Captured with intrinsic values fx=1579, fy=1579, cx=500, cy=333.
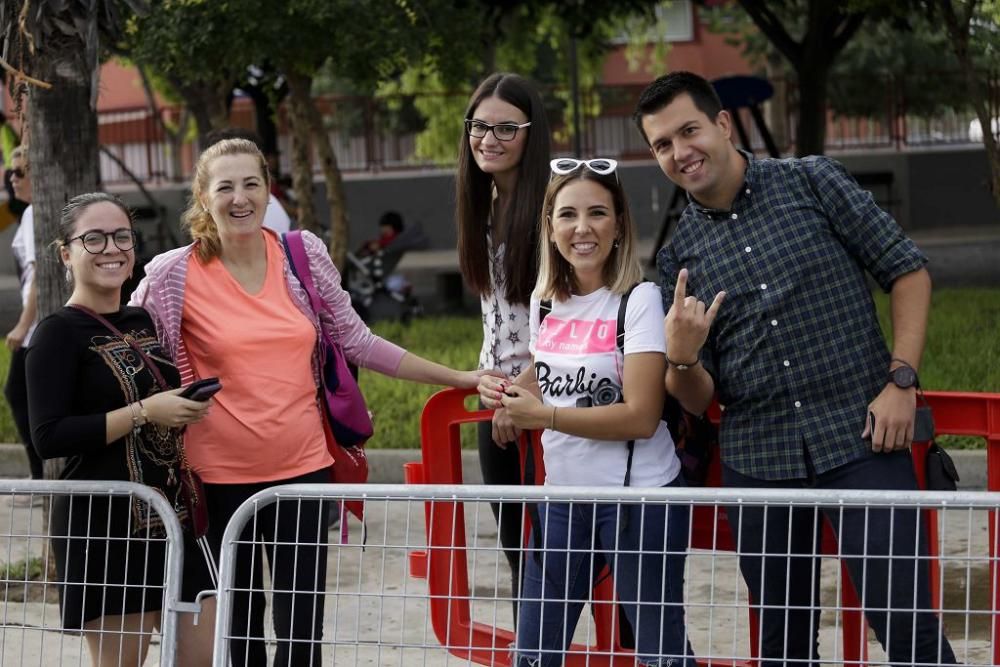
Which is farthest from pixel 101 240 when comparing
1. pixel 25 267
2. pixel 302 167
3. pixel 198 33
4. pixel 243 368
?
pixel 302 167

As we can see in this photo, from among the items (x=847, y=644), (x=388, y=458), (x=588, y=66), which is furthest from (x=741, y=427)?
(x=588, y=66)

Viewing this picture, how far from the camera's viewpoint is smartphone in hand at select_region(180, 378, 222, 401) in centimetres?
402

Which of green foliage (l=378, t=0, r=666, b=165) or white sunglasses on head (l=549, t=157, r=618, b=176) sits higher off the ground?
green foliage (l=378, t=0, r=666, b=165)

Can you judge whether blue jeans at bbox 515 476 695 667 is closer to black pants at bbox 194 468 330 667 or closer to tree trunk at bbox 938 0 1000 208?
black pants at bbox 194 468 330 667

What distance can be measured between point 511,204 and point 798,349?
106cm

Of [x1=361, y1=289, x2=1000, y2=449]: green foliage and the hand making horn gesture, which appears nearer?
the hand making horn gesture

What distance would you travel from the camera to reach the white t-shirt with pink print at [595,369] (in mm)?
4020

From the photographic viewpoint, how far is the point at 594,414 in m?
3.97

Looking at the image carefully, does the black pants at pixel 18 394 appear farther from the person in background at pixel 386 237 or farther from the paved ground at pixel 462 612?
the person in background at pixel 386 237

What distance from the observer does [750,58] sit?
31094mm

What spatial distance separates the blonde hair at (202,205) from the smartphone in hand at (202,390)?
522 millimetres

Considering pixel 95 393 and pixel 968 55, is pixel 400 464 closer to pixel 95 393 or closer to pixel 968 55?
pixel 95 393

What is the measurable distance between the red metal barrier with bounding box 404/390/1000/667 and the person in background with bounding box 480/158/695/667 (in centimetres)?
12

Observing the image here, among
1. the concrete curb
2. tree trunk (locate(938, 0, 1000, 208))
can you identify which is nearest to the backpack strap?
the concrete curb
